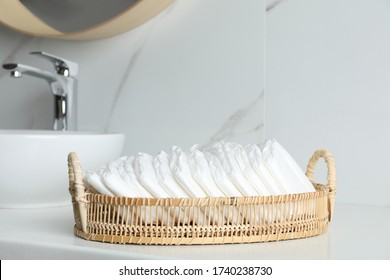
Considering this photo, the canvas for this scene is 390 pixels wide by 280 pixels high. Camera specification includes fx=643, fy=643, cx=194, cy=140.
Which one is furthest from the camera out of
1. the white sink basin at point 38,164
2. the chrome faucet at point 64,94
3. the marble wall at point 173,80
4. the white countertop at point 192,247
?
the chrome faucet at point 64,94

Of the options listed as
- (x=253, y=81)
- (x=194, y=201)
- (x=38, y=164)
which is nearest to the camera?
(x=194, y=201)

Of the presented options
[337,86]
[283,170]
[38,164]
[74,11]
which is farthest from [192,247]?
[74,11]

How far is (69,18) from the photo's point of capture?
5.11 feet

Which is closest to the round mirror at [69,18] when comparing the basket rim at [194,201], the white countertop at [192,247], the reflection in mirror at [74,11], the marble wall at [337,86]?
the reflection in mirror at [74,11]

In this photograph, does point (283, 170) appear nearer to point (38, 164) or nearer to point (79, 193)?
point (79, 193)

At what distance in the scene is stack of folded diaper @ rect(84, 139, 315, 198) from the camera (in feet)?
Answer: 2.68

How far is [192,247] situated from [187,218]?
0.04 metres

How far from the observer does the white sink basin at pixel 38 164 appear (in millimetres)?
1148

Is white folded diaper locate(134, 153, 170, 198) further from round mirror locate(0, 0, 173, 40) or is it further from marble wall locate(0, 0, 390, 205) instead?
round mirror locate(0, 0, 173, 40)

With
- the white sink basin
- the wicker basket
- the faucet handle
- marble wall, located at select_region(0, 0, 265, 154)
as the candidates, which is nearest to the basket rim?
A: the wicker basket

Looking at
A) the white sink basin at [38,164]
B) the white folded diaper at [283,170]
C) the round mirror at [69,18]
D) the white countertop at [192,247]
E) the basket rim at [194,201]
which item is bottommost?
the white countertop at [192,247]

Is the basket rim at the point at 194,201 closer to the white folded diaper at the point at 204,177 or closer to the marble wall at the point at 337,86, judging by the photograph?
the white folded diaper at the point at 204,177
